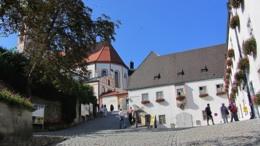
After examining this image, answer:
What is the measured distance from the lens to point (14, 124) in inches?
662

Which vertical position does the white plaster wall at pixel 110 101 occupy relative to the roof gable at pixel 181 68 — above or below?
below

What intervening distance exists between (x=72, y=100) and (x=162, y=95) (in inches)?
726

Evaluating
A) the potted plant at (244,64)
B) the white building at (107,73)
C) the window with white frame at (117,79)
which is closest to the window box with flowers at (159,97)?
the white building at (107,73)

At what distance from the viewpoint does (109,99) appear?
84.8 meters

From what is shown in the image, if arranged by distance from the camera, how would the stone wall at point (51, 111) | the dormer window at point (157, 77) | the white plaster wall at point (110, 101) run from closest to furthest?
1. the stone wall at point (51, 111)
2. the dormer window at point (157, 77)
3. the white plaster wall at point (110, 101)

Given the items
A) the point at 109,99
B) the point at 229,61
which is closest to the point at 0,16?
the point at 229,61

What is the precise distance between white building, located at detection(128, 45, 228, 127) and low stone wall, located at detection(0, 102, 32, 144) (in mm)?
36518

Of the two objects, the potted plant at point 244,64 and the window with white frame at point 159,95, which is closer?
the potted plant at point 244,64

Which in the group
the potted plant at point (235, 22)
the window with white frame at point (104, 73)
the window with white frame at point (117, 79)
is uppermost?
the window with white frame at point (104, 73)

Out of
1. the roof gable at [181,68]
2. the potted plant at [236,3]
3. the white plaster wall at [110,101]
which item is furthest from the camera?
the white plaster wall at [110,101]

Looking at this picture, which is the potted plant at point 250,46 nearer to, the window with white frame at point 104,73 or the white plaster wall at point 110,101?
the white plaster wall at point 110,101

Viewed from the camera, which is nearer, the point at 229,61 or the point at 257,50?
the point at 257,50

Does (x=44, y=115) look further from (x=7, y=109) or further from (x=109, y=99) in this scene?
(x=109, y=99)

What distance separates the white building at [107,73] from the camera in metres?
87.4
